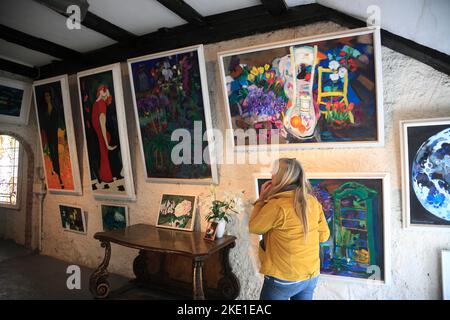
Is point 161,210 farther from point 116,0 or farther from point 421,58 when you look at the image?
point 421,58

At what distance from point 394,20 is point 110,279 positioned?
3.78 meters

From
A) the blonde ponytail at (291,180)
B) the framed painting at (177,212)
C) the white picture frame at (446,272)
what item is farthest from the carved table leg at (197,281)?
the white picture frame at (446,272)

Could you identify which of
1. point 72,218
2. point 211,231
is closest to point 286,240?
point 211,231

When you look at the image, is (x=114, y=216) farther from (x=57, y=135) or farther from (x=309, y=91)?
(x=309, y=91)

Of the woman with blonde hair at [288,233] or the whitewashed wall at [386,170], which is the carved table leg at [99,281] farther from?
the woman with blonde hair at [288,233]

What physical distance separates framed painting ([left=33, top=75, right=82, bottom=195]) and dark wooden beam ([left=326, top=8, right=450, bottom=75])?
3.26m

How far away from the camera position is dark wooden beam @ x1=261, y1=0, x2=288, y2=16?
2285 millimetres

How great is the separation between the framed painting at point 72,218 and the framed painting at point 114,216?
43 centimetres

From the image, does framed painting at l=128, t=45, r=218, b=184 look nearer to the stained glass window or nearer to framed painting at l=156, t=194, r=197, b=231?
framed painting at l=156, t=194, r=197, b=231

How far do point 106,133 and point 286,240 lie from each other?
8.20 feet

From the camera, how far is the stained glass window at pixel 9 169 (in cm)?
517
